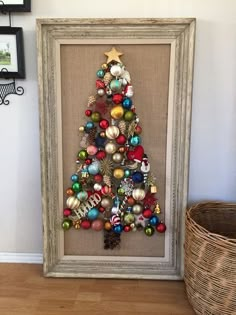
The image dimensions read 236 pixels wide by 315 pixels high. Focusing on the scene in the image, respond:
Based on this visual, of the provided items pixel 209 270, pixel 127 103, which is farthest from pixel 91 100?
pixel 209 270

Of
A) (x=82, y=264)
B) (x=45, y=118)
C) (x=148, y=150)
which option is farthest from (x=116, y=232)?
(x=45, y=118)

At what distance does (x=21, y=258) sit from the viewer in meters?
1.86

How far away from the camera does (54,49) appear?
1.61 meters

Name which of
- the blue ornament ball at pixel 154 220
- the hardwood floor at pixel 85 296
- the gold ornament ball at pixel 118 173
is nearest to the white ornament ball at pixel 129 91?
the gold ornament ball at pixel 118 173

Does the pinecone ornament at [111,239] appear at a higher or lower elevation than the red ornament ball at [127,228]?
lower

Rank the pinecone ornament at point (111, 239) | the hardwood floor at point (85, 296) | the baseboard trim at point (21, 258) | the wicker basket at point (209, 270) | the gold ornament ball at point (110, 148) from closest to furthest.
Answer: the wicker basket at point (209, 270) < the hardwood floor at point (85, 296) < the gold ornament ball at point (110, 148) < the pinecone ornament at point (111, 239) < the baseboard trim at point (21, 258)

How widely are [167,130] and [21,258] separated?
96 cm

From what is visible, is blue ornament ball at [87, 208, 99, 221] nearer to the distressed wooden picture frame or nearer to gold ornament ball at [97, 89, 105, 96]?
the distressed wooden picture frame

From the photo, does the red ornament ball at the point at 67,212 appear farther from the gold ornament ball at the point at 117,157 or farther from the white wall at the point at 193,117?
the gold ornament ball at the point at 117,157

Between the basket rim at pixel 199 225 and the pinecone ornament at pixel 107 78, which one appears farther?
the pinecone ornament at pixel 107 78

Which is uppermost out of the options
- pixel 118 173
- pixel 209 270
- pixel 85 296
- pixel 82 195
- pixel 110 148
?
pixel 110 148

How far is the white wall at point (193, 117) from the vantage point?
159 centimetres

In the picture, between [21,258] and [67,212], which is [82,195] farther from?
[21,258]

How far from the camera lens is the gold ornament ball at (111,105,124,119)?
1.58 metres
